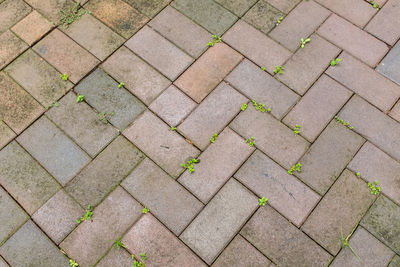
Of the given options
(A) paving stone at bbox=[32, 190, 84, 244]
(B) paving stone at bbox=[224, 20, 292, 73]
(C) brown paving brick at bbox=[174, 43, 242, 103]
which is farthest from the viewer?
(B) paving stone at bbox=[224, 20, 292, 73]

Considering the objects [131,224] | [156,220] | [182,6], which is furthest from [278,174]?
[182,6]

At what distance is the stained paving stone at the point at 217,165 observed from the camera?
2.57 meters

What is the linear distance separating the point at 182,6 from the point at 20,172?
1989mm

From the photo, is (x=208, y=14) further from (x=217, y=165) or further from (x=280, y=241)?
(x=280, y=241)

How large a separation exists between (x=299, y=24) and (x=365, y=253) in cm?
197

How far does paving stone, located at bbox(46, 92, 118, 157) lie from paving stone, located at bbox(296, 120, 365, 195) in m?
1.50

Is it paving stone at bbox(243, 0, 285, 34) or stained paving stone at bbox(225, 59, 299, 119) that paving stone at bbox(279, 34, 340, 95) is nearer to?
stained paving stone at bbox(225, 59, 299, 119)

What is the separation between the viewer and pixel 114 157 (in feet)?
8.76

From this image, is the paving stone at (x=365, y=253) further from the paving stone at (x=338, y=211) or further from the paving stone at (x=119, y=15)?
the paving stone at (x=119, y=15)

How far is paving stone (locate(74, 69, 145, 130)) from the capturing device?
9.20 feet

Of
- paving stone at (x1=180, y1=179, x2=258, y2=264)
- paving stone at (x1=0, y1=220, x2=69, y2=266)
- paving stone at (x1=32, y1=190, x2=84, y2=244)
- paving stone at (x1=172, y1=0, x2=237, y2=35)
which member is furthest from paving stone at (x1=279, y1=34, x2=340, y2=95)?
paving stone at (x1=0, y1=220, x2=69, y2=266)

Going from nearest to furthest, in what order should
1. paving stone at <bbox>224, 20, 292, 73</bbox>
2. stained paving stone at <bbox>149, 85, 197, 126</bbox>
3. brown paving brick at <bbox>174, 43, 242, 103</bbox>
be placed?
stained paving stone at <bbox>149, 85, 197, 126</bbox>
brown paving brick at <bbox>174, 43, 242, 103</bbox>
paving stone at <bbox>224, 20, 292, 73</bbox>

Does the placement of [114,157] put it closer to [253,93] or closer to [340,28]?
[253,93]

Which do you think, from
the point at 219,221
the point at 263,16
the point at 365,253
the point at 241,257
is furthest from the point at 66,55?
the point at 365,253
